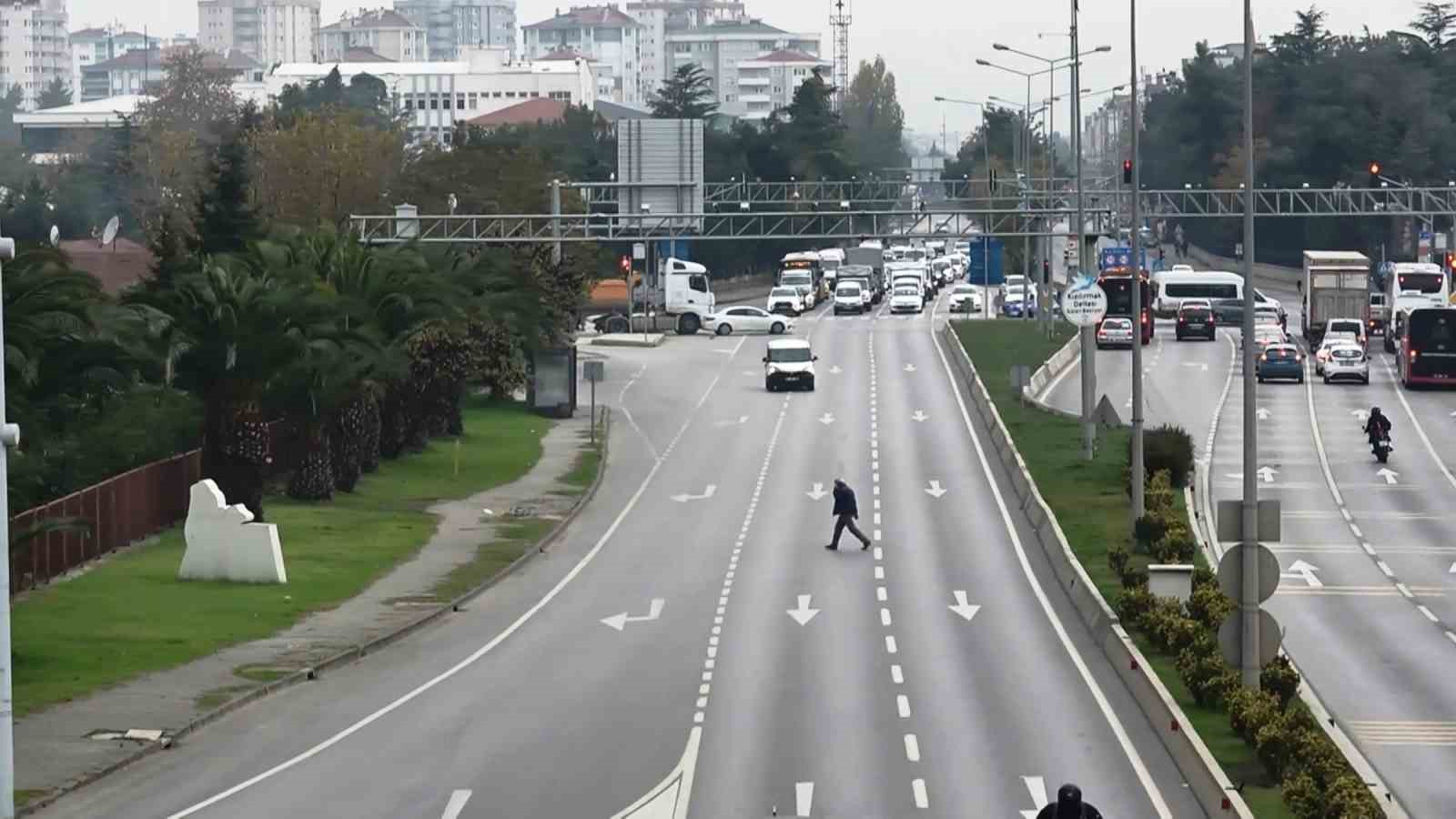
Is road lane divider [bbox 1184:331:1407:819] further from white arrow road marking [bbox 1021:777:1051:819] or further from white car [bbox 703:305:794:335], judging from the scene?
white car [bbox 703:305:794:335]

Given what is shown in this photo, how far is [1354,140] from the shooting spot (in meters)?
150

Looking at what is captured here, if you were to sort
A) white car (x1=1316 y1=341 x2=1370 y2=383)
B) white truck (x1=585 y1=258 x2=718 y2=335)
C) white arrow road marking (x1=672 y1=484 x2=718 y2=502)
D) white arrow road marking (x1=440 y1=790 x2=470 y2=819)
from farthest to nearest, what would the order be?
white truck (x1=585 y1=258 x2=718 y2=335) < white car (x1=1316 y1=341 x2=1370 y2=383) < white arrow road marking (x1=672 y1=484 x2=718 y2=502) < white arrow road marking (x1=440 y1=790 x2=470 y2=819)

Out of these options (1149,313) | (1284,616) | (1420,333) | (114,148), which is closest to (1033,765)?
(1284,616)

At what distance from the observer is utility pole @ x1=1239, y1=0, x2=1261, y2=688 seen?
88.2 ft

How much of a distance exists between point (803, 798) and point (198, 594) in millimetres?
18822

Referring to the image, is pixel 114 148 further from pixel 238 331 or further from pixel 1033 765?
pixel 1033 765

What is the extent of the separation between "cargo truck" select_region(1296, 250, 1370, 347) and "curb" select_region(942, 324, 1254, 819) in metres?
36.2

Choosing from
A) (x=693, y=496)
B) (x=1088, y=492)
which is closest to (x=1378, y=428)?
(x=1088, y=492)

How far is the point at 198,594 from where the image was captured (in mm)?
41375

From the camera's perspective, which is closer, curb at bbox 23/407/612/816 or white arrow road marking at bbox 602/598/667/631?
curb at bbox 23/407/612/816

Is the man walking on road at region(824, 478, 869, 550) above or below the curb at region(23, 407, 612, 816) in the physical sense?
above

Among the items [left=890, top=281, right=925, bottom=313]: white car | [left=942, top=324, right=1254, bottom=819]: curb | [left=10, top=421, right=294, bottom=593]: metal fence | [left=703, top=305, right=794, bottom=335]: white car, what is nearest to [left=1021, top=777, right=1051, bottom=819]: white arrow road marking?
[left=942, top=324, right=1254, bottom=819]: curb

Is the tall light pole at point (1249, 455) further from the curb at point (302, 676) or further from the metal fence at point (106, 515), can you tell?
the metal fence at point (106, 515)

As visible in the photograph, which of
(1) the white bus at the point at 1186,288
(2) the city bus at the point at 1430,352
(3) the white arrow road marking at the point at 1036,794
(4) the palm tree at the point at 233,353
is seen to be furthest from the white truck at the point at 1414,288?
(3) the white arrow road marking at the point at 1036,794
